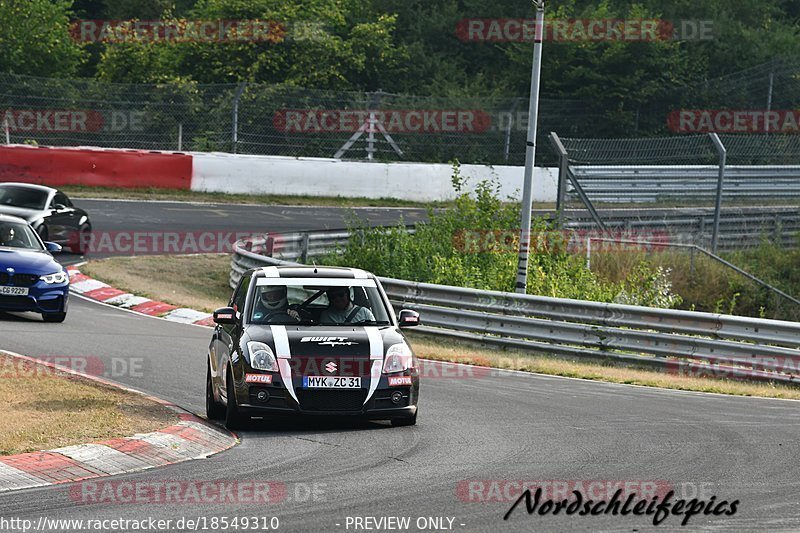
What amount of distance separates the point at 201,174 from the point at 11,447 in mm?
27436

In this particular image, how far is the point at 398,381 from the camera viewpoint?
10938mm

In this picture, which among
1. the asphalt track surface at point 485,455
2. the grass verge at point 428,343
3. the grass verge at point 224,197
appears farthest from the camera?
the grass verge at point 224,197

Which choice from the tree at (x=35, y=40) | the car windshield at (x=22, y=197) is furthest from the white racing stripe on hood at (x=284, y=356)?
the tree at (x=35, y=40)

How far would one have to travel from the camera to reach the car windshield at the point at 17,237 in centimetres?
1845

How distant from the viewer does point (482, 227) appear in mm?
24453

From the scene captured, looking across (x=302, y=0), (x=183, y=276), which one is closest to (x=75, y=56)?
(x=302, y=0)

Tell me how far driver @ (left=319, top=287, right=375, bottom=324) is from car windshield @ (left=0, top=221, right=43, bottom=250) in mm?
8163

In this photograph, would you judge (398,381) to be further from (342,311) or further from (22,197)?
(22,197)

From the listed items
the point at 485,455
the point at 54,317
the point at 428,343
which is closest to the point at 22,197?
the point at 54,317

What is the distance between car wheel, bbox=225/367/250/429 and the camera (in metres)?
10.8

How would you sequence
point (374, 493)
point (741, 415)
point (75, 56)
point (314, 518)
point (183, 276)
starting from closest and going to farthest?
point (314, 518), point (374, 493), point (741, 415), point (183, 276), point (75, 56)

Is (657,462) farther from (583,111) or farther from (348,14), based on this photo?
(348,14)

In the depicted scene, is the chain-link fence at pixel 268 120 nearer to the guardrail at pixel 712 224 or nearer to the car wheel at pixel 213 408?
the guardrail at pixel 712 224

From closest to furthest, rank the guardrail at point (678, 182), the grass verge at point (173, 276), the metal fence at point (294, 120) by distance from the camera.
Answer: the grass verge at point (173, 276) → the guardrail at point (678, 182) → the metal fence at point (294, 120)
